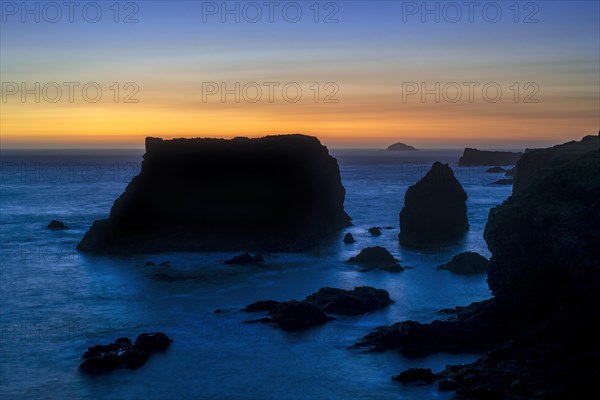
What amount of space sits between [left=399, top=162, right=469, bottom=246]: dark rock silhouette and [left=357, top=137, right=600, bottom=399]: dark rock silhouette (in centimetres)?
3885

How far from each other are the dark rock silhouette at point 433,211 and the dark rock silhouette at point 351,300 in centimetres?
3175

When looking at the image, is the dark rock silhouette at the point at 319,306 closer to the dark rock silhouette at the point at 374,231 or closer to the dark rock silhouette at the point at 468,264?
the dark rock silhouette at the point at 468,264

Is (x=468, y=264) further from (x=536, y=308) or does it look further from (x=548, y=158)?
(x=536, y=308)

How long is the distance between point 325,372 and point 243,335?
8320 mm

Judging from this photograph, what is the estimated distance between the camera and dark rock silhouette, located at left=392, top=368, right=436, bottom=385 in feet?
113

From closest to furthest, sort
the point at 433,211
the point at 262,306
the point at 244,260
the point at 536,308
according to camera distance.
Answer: the point at 536,308 < the point at 262,306 < the point at 244,260 < the point at 433,211

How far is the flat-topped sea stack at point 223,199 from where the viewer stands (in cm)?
7881

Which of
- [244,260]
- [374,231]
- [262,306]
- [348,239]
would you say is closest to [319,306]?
[262,306]

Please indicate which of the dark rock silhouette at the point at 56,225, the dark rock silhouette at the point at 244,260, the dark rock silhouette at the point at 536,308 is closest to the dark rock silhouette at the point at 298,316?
the dark rock silhouette at the point at 536,308

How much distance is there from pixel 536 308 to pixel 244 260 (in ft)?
121

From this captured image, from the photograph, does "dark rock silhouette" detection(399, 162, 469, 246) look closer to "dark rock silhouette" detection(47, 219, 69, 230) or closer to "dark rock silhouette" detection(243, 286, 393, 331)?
"dark rock silhouette" detection(243, 286, 393, 331)

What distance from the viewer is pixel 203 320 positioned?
157 ft

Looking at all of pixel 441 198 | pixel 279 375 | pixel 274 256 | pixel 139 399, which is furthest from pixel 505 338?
pixel 441 198

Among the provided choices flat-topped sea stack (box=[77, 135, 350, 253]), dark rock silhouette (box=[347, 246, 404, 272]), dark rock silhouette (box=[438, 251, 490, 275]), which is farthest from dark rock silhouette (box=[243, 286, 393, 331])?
flat-topped sea stack (box=[77, 135, 350, 253])
